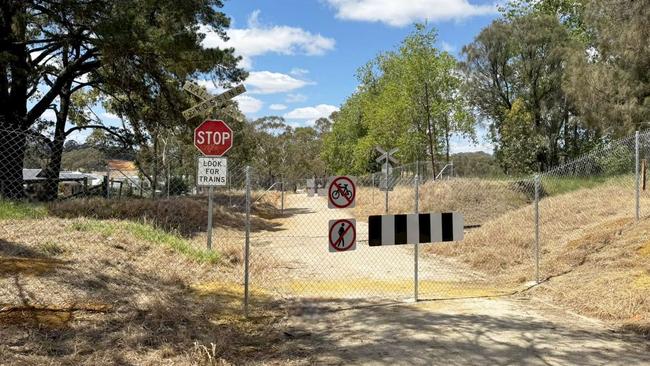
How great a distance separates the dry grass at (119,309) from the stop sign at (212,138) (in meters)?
2.73

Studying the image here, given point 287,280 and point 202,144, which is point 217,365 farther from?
point 202,144

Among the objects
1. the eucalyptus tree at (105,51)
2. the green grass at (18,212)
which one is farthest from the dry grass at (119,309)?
the eucalyptus tree at (105,51)

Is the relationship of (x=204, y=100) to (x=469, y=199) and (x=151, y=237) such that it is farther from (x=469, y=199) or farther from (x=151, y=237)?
(x=469, y=199)

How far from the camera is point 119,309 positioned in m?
5.36

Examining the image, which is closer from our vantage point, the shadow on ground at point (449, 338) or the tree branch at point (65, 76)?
the shadow on ground at point (449, 338)

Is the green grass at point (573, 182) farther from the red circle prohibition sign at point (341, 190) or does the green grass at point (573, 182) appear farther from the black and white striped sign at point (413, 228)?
the red circle prohibition sign at point (341, 190)

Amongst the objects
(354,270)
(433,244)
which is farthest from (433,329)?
(433,244)

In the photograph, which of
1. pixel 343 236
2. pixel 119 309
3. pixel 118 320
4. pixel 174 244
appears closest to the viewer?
pixel 118 320

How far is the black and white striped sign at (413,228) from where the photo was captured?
666 cm

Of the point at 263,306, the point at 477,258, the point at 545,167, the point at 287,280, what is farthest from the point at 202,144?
the point at 545,167

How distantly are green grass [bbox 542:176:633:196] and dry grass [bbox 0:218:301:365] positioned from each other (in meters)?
12.9

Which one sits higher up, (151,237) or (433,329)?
(151,237)

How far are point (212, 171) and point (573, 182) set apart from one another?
13.3 m

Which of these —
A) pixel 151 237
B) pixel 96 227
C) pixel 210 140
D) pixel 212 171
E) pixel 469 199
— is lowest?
pixel 151 237
